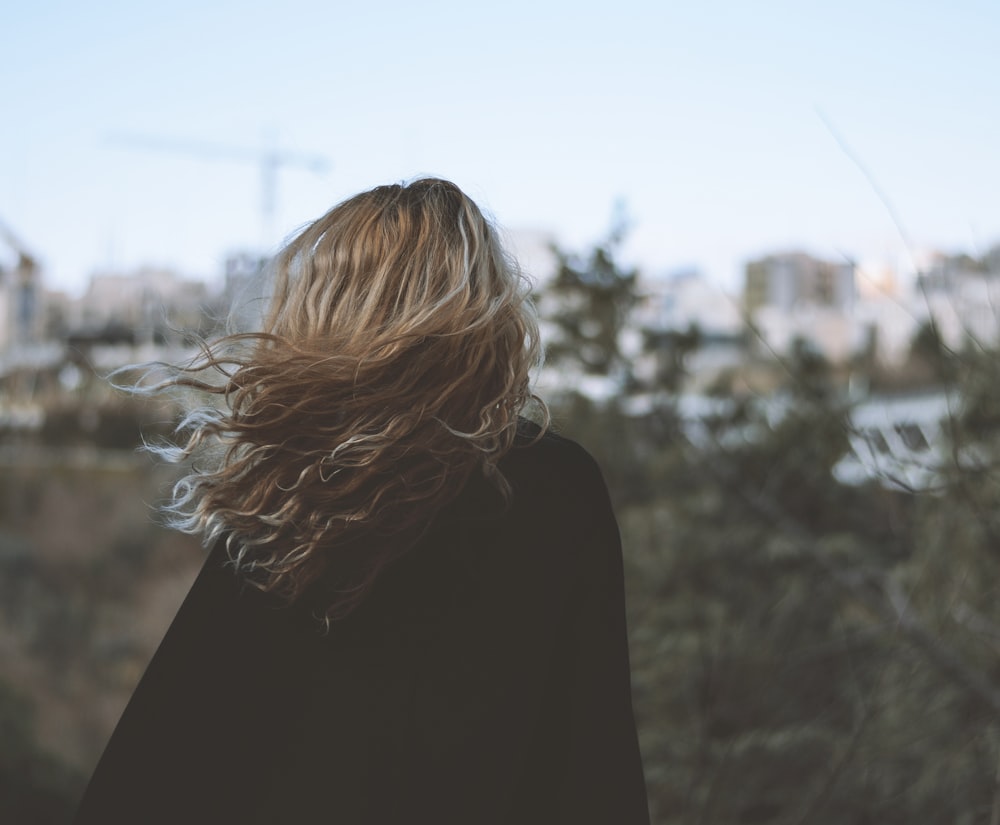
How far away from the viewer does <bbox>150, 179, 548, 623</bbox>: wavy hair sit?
5.14 feet

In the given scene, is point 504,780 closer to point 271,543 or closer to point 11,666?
point 271,543

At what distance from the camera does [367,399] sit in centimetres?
156

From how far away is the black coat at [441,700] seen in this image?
1.54 m

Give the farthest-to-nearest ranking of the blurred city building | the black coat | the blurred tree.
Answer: the blurred tree < the blurred city building < the black coat

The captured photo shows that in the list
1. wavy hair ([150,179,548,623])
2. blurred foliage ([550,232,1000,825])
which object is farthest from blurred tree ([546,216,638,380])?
wavy hair ([150,179,548,623])

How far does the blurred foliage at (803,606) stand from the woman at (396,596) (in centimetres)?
85

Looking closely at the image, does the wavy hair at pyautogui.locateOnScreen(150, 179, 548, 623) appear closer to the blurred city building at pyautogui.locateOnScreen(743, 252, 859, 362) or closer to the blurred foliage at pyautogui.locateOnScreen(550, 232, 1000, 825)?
the blurred city building at pyautogui.locateOnScreen(743, 252, 859, 362)

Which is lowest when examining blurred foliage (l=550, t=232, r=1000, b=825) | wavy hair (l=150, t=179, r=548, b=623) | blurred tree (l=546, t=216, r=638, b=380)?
blurred foliage (l=550, t=232, r=1000, b=825)

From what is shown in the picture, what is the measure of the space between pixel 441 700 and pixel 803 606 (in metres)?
3.97

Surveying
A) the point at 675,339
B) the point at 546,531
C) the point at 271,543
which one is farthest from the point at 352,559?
the point at 675,339

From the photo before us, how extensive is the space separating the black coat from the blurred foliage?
846 mm

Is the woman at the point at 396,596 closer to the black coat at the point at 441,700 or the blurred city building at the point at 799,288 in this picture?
the black coat at the point at 441,700

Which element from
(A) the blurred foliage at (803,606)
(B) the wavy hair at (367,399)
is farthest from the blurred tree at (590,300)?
(B) the wavy hair at (367,399)

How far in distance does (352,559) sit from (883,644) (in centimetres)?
221
